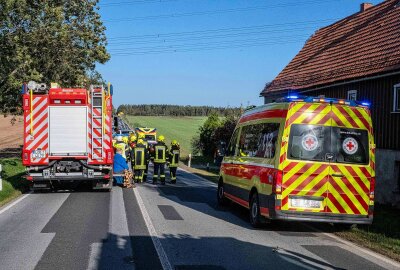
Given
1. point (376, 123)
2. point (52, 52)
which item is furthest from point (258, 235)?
point (52, 52)

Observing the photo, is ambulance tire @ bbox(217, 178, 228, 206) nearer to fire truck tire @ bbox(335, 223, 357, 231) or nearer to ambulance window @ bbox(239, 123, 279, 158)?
ambulance window @ bbox(239, 123, 279, 158)

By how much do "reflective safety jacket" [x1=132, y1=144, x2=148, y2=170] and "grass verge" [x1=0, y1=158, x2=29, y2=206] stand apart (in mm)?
3833

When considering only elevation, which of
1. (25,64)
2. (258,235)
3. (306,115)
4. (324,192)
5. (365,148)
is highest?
(25,64)

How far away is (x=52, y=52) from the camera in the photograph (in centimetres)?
2512

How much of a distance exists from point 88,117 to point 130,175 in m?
2.85

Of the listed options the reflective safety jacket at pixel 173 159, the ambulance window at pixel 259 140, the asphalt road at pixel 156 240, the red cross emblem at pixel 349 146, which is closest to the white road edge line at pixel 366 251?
the asphalt road at pixel 156 240

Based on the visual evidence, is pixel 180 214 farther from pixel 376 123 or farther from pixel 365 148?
pixel 376 123

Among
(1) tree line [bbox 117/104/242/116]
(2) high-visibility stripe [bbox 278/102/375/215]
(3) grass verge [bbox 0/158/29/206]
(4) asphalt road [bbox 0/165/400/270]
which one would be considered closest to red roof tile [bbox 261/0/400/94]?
(2) high-visibility stripe [bbox 278/102/375/215]

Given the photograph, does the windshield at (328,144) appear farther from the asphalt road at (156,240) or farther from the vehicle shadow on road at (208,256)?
the vehicle shadow on road at (208,256)

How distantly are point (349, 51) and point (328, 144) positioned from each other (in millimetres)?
12396

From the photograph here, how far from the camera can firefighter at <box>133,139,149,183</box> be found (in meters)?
17.8

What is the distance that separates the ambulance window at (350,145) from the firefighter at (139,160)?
32.4 feet

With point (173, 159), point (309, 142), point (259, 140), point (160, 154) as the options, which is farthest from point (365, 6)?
point (309, 142)

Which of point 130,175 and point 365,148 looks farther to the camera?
point 130,175
